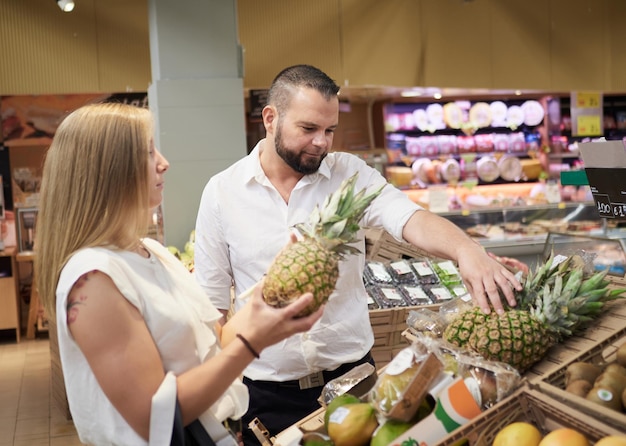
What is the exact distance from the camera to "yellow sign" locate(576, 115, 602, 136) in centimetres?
1004

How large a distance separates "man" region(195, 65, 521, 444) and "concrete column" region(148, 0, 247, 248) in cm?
318

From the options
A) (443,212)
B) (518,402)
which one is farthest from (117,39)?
(518,402)

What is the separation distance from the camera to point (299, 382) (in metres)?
2.64

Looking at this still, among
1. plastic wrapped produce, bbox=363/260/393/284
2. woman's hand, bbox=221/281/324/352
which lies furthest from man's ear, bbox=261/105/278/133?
plastic wrapped produce, bbox=363/260/393/284

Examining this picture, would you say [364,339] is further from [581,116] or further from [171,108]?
[581,116]

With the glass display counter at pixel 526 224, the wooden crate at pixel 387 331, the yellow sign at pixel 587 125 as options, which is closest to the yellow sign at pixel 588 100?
the yellow sign at pixel 587 125

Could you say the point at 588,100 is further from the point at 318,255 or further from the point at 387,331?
the point at 318,255

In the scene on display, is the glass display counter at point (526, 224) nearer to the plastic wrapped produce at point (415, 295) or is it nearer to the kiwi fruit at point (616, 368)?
the plastic wrapped produce at point (415, 295)

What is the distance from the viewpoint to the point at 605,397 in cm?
162

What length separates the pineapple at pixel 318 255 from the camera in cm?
172

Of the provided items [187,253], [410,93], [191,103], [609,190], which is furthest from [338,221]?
[410,93]

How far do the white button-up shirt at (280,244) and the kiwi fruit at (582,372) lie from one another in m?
0.89

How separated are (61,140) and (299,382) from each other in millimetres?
1327

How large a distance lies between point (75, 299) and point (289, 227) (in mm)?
1211
